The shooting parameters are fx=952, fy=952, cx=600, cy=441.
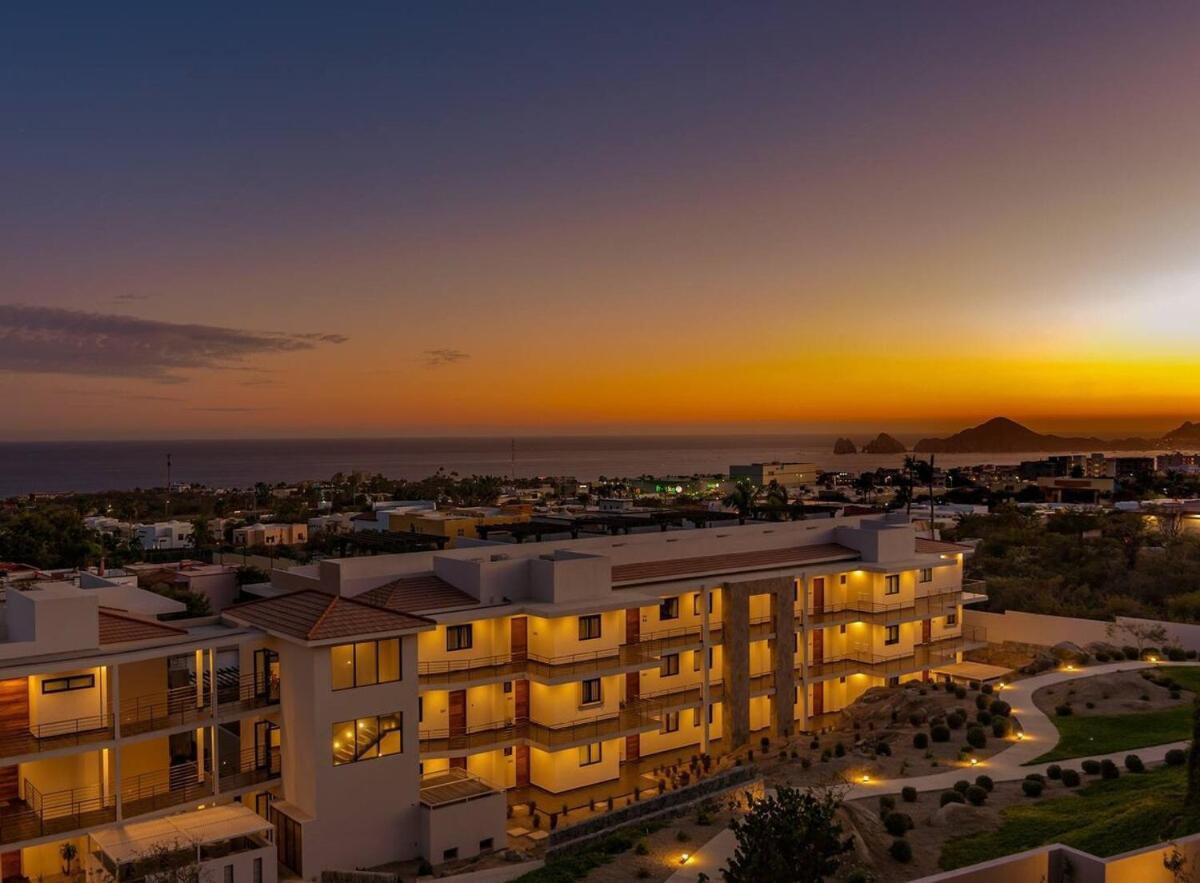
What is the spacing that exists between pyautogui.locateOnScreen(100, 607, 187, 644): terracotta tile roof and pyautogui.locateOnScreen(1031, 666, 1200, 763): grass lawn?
1135 inches

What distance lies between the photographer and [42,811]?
2522 cm

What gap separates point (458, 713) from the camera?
33031 millimetres

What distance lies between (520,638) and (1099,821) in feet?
62.2

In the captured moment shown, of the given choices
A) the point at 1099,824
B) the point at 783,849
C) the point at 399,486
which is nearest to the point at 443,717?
the point at 783,849

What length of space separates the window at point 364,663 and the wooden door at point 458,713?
4.68 metres

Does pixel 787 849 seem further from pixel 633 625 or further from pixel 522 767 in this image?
pixel 633 625

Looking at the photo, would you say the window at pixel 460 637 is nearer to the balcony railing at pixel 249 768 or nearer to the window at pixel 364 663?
the window at pixel 364 663

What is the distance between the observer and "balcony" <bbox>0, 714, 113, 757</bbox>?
2486 cm

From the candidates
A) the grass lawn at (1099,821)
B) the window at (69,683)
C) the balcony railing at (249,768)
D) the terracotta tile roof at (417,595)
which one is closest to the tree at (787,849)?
the grass lawn at (1099,821)

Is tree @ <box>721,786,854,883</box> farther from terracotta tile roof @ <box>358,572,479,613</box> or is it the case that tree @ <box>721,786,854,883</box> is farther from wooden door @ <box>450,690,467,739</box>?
terracotta tile roof @ <box>358,572,479,613</box>

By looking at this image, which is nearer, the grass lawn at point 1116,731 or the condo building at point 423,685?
the condo building at point 423,685

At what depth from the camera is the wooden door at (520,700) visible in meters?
34.2

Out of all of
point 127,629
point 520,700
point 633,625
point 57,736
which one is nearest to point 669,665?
point 633,625

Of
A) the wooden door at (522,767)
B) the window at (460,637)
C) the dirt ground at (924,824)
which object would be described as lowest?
the wooden door at (522,767)
